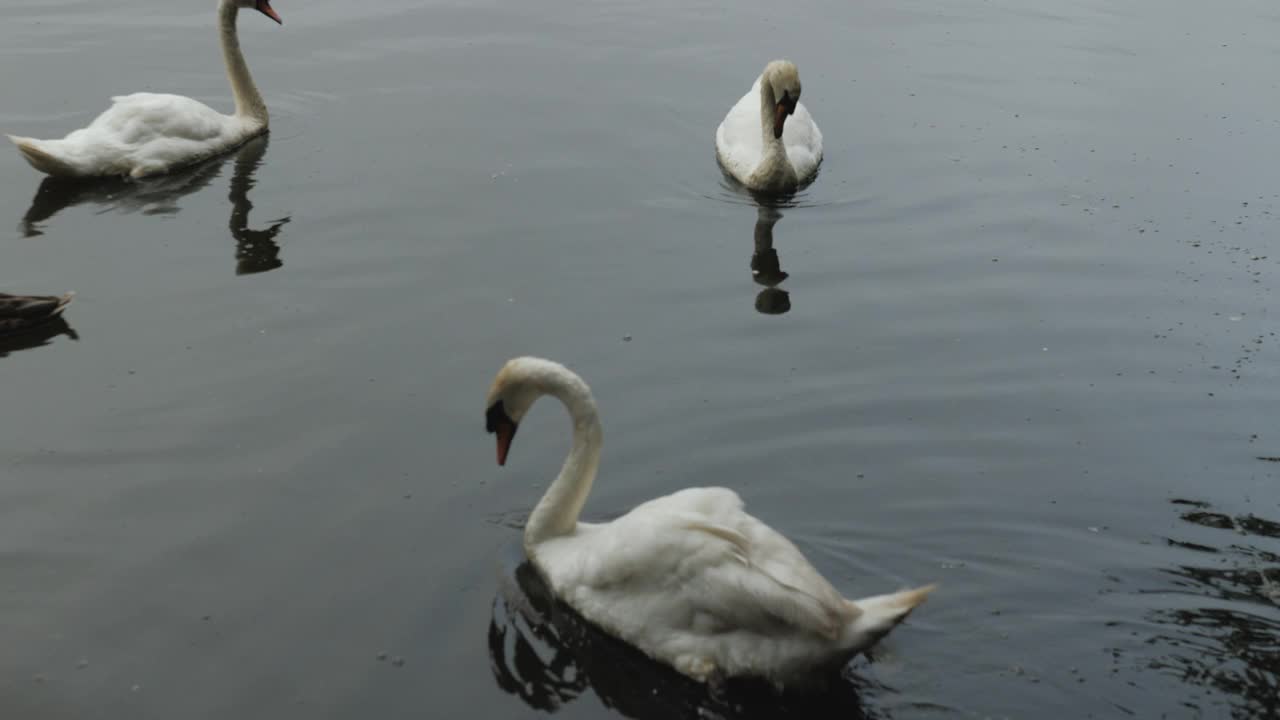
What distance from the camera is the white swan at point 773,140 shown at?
1319cm

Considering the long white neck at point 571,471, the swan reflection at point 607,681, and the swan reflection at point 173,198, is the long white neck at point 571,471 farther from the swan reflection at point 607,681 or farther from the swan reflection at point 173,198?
the swan reflection at point 173,198

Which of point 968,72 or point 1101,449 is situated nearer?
point 1101,449

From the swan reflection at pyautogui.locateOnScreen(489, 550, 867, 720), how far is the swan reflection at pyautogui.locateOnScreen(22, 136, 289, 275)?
505 centimetres

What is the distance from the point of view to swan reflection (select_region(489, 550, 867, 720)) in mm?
6422

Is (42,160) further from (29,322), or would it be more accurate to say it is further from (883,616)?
(883,616)

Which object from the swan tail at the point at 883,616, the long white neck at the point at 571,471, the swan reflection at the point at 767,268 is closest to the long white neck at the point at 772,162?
the swan reflection at the point at 767,268

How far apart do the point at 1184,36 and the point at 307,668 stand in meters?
15.6

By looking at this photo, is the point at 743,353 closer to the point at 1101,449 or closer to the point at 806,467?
the point at 806,467

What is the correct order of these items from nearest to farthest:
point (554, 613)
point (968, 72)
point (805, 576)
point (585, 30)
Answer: point (805, 576) → point (554, 613) → point (968, 72) → point (585, 30)

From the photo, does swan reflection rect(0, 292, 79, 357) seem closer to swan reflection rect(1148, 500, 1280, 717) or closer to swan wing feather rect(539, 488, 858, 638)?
swan wing feather rect(539, 488, 858, 638)

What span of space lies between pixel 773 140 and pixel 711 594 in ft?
24.3

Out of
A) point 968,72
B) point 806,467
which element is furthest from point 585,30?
point 806,467

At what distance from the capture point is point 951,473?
27.7ft

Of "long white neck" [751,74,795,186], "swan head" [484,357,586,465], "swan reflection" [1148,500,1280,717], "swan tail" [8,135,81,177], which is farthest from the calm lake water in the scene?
"swan head" [484,357,586,465]
